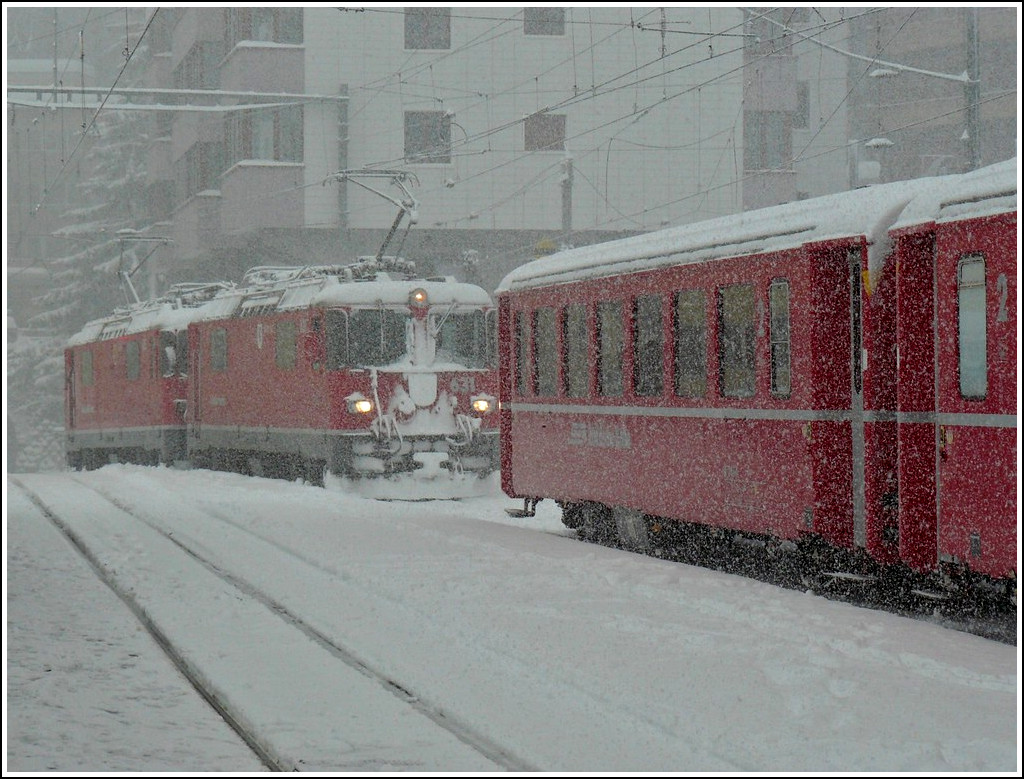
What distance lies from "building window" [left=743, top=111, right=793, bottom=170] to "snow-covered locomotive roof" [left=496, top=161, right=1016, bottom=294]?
2999 centimetres

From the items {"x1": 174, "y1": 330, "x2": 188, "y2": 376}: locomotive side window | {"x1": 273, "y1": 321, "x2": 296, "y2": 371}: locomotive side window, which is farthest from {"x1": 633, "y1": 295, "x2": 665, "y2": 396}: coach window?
{"x1": 174, "y1": 330, "x2": 188, "y2": 376}: locomotive side window

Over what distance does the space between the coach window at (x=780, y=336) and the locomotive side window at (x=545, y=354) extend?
15.2ft

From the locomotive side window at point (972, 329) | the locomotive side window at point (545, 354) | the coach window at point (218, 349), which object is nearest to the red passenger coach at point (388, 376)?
the coach window at point (218, 349)

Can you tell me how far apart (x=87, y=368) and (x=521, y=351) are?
24142mm

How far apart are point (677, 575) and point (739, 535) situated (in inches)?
45.1

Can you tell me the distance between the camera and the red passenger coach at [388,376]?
78.8ft

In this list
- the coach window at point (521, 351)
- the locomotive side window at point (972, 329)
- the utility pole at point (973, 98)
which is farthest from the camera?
the utility pole at point (973, 98)

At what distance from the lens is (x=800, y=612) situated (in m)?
11.3

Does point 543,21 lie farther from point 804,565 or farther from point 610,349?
point 804,565

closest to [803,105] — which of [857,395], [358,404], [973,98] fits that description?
[973,98]

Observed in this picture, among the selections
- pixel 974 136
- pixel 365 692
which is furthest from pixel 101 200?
pixel 365 692

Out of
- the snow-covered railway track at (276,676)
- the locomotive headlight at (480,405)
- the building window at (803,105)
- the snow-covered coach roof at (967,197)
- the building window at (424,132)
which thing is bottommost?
the snow-covered railway track at (276,676)

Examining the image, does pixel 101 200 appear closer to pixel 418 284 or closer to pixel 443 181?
pixel 443 181

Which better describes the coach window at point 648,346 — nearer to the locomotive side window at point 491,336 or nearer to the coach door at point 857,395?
the coach door at point 857,395
